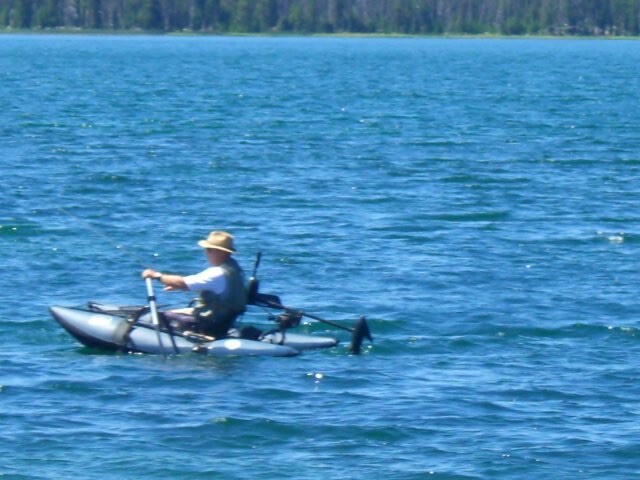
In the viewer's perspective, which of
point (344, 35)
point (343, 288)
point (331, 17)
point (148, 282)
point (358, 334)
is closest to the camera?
point (148, 282)

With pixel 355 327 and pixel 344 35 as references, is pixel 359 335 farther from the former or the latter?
pixel 344 35

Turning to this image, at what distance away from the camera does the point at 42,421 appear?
13.4m

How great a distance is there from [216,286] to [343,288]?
374 centimetres

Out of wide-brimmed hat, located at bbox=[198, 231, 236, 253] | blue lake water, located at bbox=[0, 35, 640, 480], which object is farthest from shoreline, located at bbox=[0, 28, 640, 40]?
wide-brimmed hat, located at bbox=[198, 231, 236, 253]

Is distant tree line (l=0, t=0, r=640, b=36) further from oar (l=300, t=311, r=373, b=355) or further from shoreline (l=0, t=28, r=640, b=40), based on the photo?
oar (l=300, t=311, r=373, b=355)

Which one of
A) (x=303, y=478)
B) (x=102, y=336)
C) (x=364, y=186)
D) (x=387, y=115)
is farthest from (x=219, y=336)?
(x=387, y=115)

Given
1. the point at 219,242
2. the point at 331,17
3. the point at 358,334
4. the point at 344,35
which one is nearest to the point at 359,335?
the point at 358,334

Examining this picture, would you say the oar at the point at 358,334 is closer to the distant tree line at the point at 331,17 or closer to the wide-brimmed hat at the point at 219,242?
the wide-brimmed hat at the point at 219,242

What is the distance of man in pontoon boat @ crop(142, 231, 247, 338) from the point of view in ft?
50.5

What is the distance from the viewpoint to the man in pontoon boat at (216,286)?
15.4m

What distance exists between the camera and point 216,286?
50.8ft

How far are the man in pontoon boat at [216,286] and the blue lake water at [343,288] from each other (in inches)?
20.6

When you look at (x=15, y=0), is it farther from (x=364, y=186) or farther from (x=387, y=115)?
(x=364, y=186)

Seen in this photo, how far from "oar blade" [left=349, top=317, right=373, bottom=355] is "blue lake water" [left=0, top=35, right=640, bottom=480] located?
0.10 meters
